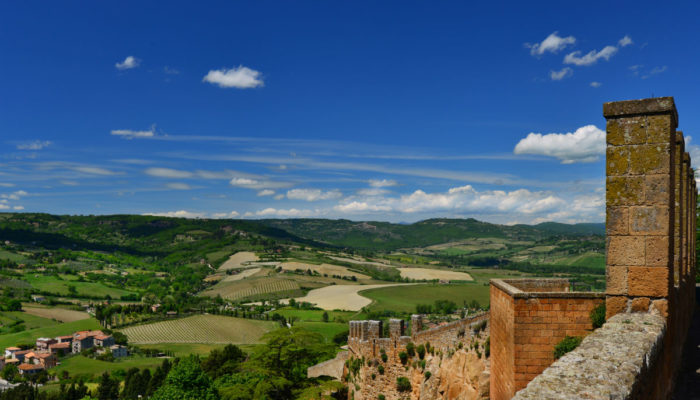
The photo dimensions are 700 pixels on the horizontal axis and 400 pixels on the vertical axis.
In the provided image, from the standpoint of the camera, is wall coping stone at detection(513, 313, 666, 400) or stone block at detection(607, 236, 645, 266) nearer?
wall coping stone at detection(513, 313, 666, 400)

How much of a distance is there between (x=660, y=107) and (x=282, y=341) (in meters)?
19.2

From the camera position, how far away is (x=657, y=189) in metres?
8.57

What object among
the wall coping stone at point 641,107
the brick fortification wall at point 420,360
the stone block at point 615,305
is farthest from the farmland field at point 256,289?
the wall coping stone at point 641,107

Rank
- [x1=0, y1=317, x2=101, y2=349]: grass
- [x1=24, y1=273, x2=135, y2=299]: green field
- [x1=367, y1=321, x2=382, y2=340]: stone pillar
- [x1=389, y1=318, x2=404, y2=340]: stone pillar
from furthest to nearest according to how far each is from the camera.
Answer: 1. [x1=24, y1=273, x2=135, y2=299]: green field
2. [x1=0, y1=317, x2=101, y2=349]: grass
3. [x1=367, y1=321, x2=382, y2=340]: stone pillar
4. [x1=389, y1=318, x2=404, y2=340]: stone pillar

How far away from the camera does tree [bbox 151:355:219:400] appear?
111 feet

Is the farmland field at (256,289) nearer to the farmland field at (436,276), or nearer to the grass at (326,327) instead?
the grass at (326,327)

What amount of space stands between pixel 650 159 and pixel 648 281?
2.31 metres

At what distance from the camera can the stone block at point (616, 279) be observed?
882 cm

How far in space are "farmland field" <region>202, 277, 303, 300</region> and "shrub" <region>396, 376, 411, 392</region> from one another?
457 feet

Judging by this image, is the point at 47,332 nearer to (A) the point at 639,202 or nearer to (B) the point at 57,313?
(B) the point at 57,313

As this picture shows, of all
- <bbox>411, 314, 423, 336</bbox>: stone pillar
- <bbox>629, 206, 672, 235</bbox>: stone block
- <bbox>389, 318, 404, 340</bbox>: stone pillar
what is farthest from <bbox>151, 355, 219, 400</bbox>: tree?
<bbox>629, 206, 672, 235</bbox>: stone block

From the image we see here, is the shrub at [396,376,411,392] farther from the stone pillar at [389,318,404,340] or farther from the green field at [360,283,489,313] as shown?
the green field at [360,283,489,313]

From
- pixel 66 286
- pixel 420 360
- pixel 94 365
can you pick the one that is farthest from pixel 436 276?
pixel 420 360

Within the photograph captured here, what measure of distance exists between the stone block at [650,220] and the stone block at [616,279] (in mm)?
758
